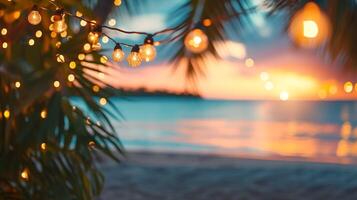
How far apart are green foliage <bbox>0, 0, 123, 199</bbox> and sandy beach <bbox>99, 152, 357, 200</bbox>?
2214 mm

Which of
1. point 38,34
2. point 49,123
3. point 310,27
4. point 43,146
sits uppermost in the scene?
point 38,34

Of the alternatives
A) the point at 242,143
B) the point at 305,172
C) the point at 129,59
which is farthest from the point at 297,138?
the point at 129,59

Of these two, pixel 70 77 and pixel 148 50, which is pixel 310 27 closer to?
pixel 148 50

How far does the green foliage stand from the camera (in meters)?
3.47

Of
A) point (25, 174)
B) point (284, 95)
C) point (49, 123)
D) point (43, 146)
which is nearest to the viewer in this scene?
point (284, 95)

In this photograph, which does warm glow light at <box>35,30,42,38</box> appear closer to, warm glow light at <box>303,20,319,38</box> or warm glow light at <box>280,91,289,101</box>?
warm glow light at <box>280,91,289,101</box>

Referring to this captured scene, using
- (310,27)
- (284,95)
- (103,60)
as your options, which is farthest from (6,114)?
(310,27)

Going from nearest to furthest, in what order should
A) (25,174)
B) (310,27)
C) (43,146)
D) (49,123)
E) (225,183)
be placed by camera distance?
(310,27) → (49,123) → (43,146) → (25,174) → (225,183)

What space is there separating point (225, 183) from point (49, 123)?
3657mm

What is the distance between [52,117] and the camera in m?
3.43

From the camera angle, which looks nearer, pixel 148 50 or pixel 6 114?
pixel 148 50

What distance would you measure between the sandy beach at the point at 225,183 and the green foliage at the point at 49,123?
7.26ft

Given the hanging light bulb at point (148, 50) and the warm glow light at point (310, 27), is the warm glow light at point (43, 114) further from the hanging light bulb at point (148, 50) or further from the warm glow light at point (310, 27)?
the warm glow light at point (310, 27)

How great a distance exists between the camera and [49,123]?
3.41m
